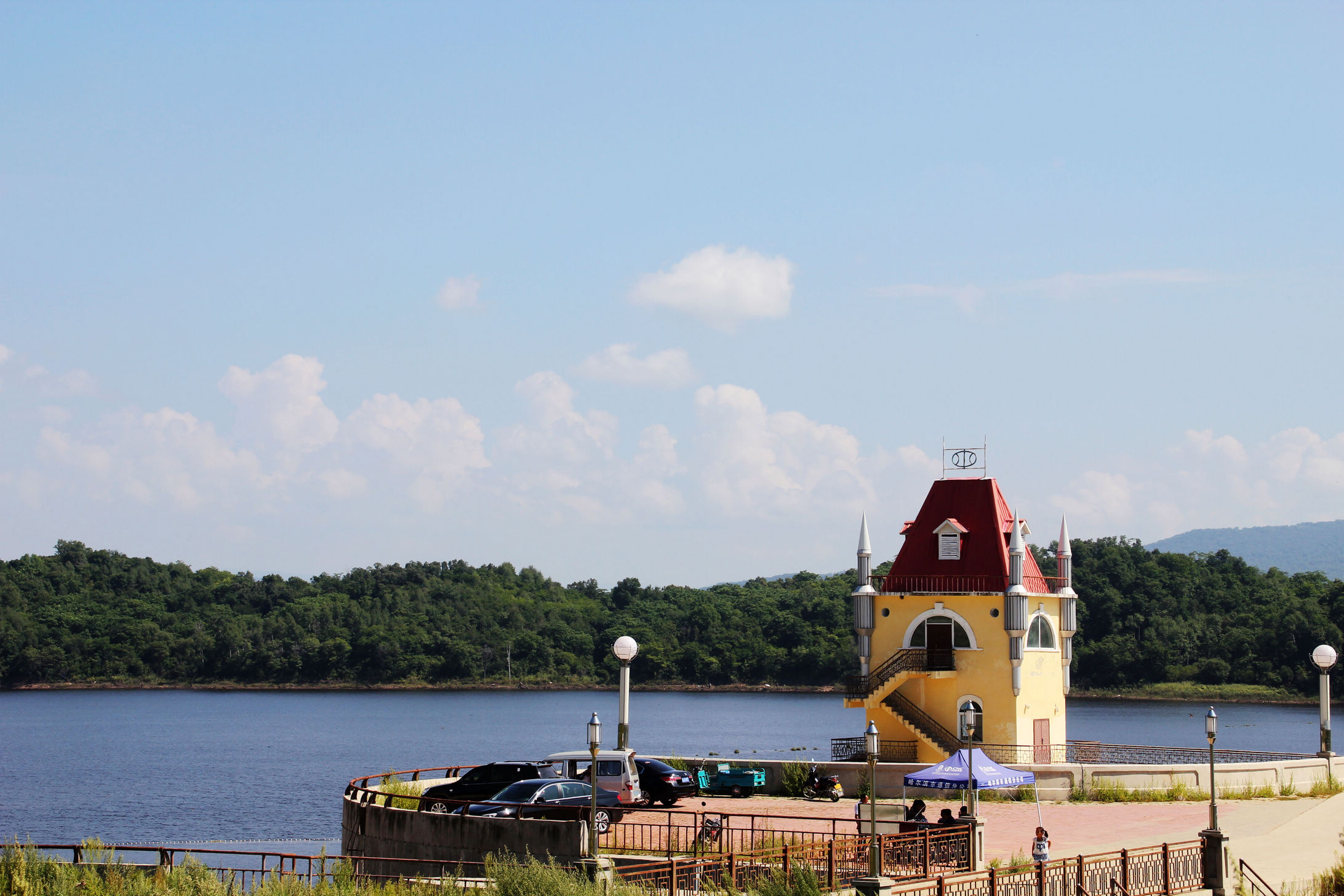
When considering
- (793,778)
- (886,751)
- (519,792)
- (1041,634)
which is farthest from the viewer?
(1041,634)

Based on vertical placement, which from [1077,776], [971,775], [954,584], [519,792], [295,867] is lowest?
[295,867]

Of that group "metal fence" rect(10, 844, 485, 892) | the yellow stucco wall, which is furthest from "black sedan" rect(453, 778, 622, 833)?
the yellow stucco wall

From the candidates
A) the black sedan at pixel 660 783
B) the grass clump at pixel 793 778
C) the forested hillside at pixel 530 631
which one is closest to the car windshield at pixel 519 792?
the black sedan at pixel 660 783

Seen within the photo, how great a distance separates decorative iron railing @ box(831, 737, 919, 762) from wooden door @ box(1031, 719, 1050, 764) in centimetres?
342

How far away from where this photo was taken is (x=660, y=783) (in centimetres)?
3406

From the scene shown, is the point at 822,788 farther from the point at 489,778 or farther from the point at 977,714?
the point at 489,778

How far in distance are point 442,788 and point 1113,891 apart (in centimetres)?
1503

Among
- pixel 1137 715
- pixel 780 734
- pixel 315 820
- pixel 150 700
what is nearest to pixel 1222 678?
pixel 1137 715

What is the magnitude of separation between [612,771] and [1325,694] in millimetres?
22165

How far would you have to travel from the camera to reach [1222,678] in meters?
143

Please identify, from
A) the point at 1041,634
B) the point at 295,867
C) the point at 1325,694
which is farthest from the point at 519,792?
the point at 1325,694

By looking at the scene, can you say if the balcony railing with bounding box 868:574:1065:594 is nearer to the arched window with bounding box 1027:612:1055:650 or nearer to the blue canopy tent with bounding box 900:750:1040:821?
the arched window with bounding box 1027:612:1055:650

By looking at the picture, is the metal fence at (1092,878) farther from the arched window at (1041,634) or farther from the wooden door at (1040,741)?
the arched window at (1041,634)

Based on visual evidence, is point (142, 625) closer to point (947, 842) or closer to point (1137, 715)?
point (1137, 715)
